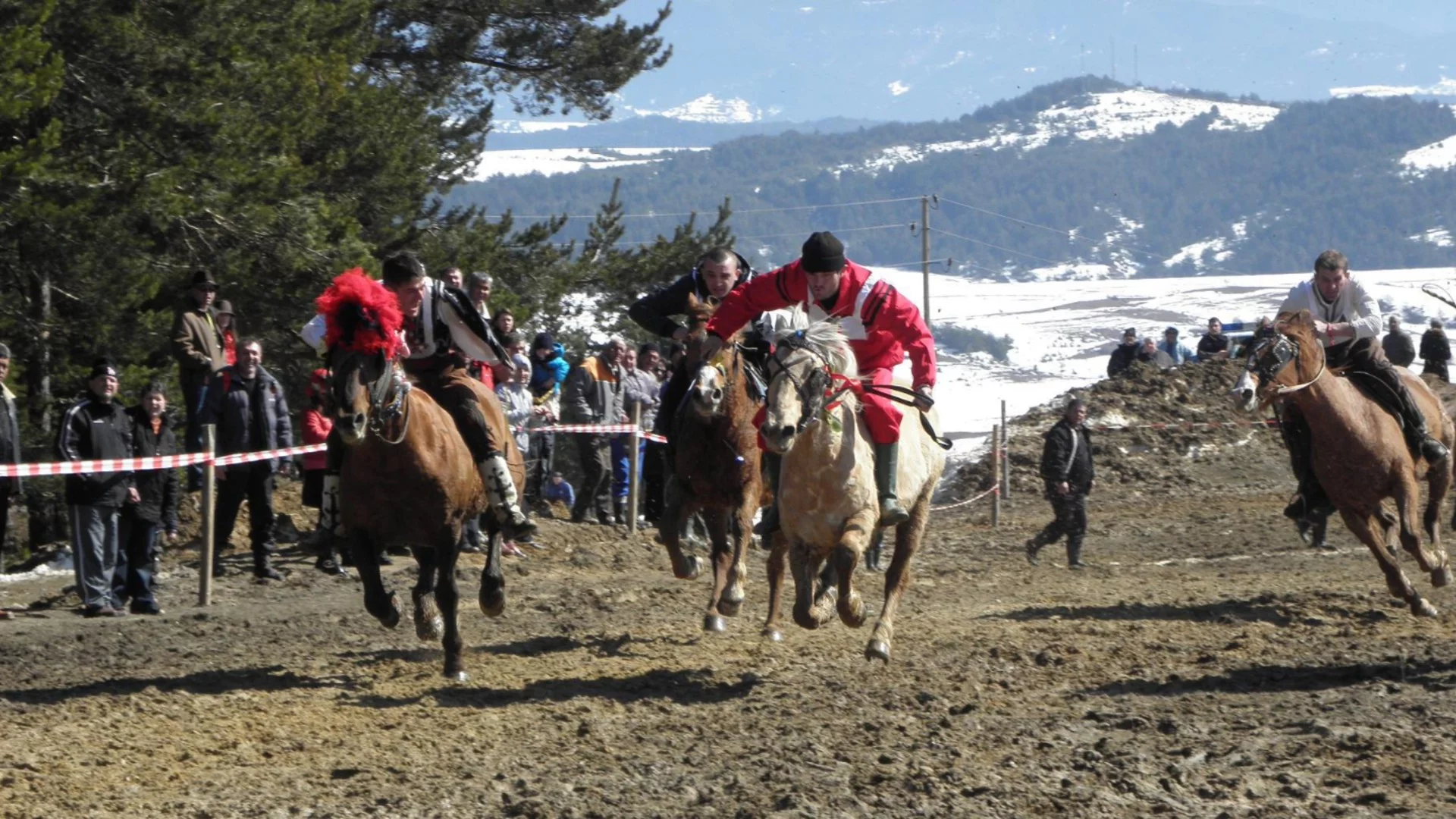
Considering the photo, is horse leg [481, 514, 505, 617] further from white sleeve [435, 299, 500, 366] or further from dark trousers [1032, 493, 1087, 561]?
dark trousers [1032, 493, 1087, 561]

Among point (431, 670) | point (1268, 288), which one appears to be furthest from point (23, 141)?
point (1268, 288)

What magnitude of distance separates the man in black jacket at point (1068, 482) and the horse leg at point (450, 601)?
8765 millimetres

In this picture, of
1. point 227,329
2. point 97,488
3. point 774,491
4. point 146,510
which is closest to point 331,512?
point 774,491

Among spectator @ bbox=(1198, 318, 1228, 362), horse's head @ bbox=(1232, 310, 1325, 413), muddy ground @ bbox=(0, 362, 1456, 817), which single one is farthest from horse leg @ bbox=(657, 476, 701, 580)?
spectator @ bbox=(1198, 318, 1228, 362)

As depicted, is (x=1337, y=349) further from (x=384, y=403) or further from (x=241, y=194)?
(x=241, y=194)

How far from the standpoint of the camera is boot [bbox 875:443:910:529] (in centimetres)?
905

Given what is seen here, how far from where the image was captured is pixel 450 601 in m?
9.26

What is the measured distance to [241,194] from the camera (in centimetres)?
1773

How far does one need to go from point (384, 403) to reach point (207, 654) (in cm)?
271

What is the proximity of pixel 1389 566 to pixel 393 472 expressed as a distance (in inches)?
254

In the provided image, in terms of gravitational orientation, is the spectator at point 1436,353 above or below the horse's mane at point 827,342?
below

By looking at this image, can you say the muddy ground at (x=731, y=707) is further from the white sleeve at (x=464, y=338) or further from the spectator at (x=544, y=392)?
the spectator at (x=544, y=392)

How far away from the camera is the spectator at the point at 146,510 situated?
12.0 m

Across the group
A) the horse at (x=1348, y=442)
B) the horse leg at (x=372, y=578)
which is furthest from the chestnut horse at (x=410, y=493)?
the horse at (x=1348, y=442)
